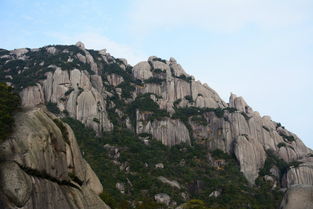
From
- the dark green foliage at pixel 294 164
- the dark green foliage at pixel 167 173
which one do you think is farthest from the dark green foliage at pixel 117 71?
the dark green foliage at pixel 294 164

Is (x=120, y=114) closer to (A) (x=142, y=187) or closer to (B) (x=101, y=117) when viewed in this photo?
(B) (x=101, y=117)

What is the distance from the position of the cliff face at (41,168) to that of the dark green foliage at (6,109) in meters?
0.53

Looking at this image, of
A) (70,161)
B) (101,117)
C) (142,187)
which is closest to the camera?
(70,161)

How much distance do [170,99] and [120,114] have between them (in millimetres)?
20940

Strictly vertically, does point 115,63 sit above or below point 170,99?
above

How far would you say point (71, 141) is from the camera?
3347 centimetres

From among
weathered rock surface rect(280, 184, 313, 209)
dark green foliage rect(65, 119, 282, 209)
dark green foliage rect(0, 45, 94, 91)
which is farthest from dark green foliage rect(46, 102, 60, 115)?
weathered rock surface rect(280, 184, 313, 209)

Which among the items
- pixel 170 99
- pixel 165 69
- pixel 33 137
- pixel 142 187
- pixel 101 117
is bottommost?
pixel 142 187

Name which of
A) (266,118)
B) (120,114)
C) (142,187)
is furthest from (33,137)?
(266,118)

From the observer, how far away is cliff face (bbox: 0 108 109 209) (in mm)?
24125

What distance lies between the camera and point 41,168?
2700cm

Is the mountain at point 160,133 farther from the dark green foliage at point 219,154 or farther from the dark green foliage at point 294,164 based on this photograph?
the dark green foliage at point 219,154

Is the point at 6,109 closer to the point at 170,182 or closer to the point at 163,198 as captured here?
the point at 163,198

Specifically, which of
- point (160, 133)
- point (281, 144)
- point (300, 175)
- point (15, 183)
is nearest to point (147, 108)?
point (160, 133)
